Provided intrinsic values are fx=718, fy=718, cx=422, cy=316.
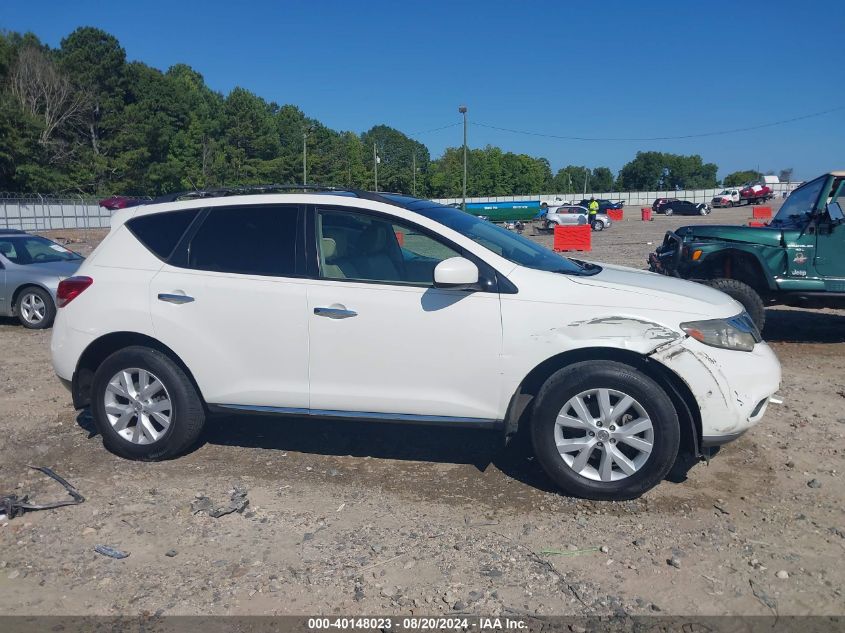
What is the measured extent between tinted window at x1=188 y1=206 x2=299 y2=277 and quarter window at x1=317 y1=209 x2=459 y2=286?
234 millimetres

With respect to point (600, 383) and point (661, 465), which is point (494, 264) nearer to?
point (600, 383)

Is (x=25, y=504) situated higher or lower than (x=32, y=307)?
lower

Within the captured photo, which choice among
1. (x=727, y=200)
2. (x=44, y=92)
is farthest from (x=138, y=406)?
(x=727, y=200)

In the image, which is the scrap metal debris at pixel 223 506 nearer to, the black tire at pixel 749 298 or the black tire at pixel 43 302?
the black tire at pixel 749 298

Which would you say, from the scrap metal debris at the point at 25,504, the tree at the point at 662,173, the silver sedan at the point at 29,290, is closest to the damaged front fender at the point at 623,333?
the scrap metal debris at the point at 25,504

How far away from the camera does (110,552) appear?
12.5 ft

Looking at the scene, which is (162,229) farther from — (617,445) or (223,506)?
(617,445)

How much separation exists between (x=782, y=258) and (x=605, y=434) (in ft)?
17.9

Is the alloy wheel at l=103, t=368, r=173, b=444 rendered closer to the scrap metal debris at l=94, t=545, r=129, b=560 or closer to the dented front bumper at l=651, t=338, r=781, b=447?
the scrap metal debris at l=94, t=545, r=129, b=560

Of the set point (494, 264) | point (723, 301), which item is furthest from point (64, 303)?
point (723, 301)

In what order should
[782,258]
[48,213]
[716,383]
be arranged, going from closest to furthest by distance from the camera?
[716,383] → [782,258] → [48,213]

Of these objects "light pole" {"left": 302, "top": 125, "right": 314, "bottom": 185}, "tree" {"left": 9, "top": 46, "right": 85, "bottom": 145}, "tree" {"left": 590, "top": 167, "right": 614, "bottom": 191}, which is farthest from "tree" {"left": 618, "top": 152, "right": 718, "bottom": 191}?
"tree" {"left": 9, "top": 46, "right": 85, "bottom": 145}

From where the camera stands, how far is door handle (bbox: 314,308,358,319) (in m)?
4.48

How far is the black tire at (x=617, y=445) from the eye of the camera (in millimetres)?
4094
